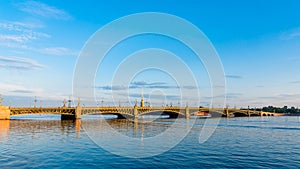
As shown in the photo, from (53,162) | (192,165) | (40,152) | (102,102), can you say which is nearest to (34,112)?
(102,102)

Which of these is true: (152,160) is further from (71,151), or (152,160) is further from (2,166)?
(2,166)

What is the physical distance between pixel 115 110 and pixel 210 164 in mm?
121906

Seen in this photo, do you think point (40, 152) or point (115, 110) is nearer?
point (40, 152)

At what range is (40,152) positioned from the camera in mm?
37000

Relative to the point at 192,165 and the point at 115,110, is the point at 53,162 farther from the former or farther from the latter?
the point at 115,110

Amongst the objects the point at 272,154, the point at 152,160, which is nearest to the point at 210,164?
the point at 152,160

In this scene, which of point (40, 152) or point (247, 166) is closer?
point (247, 166)

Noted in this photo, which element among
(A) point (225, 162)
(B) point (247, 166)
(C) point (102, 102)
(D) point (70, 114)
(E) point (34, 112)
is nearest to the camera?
(B) point (247, 166)

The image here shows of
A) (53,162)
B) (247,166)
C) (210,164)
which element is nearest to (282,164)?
(247,166)

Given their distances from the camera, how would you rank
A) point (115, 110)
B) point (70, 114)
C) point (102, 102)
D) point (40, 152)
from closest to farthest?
1. point (40, 152)
2. point (70, 114)
3. point (115, 110)
4. point (102, 102)

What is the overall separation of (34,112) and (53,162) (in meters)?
111

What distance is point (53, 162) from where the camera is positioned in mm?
30516

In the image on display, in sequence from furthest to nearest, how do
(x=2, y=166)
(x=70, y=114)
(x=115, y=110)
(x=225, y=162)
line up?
(x=115, y=110)
(x=70, y=114)
(x=225, y=162)
(x=2, y=166)

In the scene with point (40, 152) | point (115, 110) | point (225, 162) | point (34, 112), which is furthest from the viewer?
point (115, 110)
